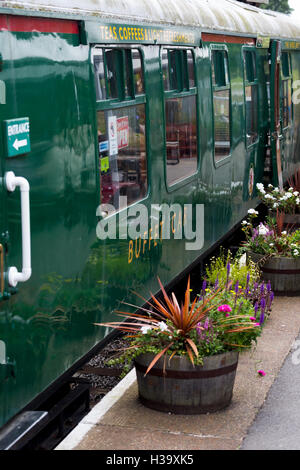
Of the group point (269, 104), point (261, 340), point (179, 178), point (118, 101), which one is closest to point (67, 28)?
point (118, 101)

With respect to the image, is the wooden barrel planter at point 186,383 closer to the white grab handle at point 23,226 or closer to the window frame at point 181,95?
the white grab handle at point 23,226

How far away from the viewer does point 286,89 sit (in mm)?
12750

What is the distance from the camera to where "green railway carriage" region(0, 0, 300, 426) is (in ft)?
13.1

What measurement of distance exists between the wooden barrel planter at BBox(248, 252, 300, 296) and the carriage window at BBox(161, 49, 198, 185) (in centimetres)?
118

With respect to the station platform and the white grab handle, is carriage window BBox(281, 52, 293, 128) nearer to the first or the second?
the station platform

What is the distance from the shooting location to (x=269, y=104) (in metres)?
11.6

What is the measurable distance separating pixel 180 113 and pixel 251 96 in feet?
12.4

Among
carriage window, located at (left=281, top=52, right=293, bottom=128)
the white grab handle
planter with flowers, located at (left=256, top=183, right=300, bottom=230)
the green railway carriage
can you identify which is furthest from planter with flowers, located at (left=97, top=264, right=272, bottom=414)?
carriage window, located at (left=281, top=52, right=293, bottom=128)

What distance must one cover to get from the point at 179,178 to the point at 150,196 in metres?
0.94

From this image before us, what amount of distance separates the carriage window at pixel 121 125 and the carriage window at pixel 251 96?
4488 millimetres

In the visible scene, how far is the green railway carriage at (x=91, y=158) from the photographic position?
13.1 feet

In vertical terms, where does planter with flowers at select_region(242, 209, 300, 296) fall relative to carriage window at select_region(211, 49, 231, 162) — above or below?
below

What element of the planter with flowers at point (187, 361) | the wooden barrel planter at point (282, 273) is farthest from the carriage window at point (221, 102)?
the planter with flowers at point (187, 361)

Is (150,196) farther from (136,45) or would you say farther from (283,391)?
(283,391)
